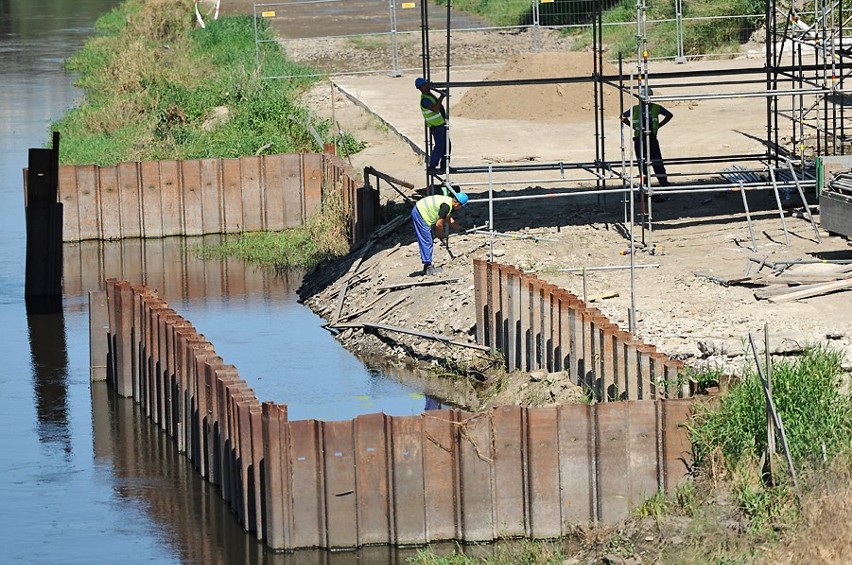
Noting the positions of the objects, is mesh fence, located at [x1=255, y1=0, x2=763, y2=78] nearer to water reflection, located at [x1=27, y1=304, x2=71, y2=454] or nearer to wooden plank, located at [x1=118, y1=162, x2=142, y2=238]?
wooden plank, located at [x1=118, y1=162, x2=142, y2=238]

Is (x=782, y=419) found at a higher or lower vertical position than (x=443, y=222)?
lower

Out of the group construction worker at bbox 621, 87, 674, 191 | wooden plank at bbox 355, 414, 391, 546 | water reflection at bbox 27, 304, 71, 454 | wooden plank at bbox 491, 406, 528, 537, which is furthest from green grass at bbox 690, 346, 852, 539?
construction worker at bbox 621, 87, 674, 191

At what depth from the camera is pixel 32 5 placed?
3241 inches

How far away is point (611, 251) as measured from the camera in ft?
73.9

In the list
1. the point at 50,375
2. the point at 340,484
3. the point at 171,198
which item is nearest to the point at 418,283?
the point at 50,375

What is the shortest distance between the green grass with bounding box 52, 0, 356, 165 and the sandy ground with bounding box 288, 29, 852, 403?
1789 millimetres

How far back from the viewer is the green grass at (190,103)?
32.8 metres

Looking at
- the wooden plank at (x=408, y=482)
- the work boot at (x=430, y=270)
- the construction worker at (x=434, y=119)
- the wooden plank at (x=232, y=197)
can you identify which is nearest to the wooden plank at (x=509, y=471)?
the wooden plank at (x=408, y=482)

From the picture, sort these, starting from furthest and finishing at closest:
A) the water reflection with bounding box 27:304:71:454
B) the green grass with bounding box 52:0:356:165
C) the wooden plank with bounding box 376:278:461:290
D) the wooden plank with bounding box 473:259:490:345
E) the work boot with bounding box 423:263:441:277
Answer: the green grass with bounding box 52:0:356:165, the work boot with bounding box 423:263:441:277, the wooden plank with bounding box 376:278:461:290, the wooden plank with bounding box 473:259:490:345, the water reflection with bounding box 27:304:71:454

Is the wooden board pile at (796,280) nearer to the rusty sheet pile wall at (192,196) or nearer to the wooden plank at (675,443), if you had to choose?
the wooden plank at (675,443)

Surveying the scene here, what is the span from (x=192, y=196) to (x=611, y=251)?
937 centimetres

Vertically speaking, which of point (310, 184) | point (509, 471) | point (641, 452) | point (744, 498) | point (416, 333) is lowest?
point (744, 498)

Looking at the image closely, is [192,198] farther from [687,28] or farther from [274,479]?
[687,28]

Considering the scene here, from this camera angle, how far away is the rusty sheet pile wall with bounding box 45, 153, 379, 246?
28.5 m
